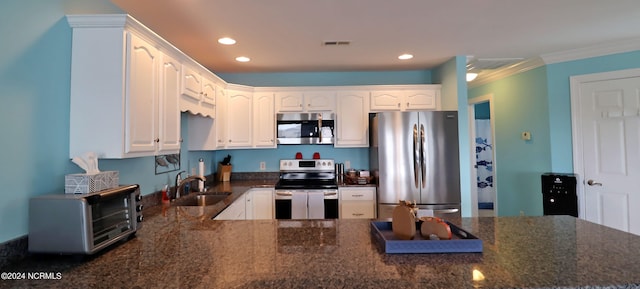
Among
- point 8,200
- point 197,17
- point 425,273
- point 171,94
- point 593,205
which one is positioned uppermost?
point 197,17

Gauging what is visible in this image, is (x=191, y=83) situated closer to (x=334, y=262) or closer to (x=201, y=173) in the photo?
(x=201, y=173)

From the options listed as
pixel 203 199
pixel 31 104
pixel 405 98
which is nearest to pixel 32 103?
pixel 31 104

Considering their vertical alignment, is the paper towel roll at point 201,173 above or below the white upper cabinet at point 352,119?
below

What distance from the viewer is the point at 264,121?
11.6 ft

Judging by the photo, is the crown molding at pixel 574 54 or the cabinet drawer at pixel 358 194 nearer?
the crown molding at pixel 574 54

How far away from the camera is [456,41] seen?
8.93 feet

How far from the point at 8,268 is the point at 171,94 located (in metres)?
1.22

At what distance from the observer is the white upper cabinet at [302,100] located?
11.6 feet

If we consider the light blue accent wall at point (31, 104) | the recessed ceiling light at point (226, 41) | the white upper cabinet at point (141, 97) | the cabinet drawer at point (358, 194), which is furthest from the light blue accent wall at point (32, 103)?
the cabinet drawer at point (358, 194)

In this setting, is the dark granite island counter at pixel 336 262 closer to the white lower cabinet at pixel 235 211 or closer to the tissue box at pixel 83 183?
the tissue box at pixel 83 183

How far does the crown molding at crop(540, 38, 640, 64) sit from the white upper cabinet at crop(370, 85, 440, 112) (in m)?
1.22

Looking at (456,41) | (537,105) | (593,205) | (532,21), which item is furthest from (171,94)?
(593,205)

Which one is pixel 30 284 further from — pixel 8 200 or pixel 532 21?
pixel 532 21

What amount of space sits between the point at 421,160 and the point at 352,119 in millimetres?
969
